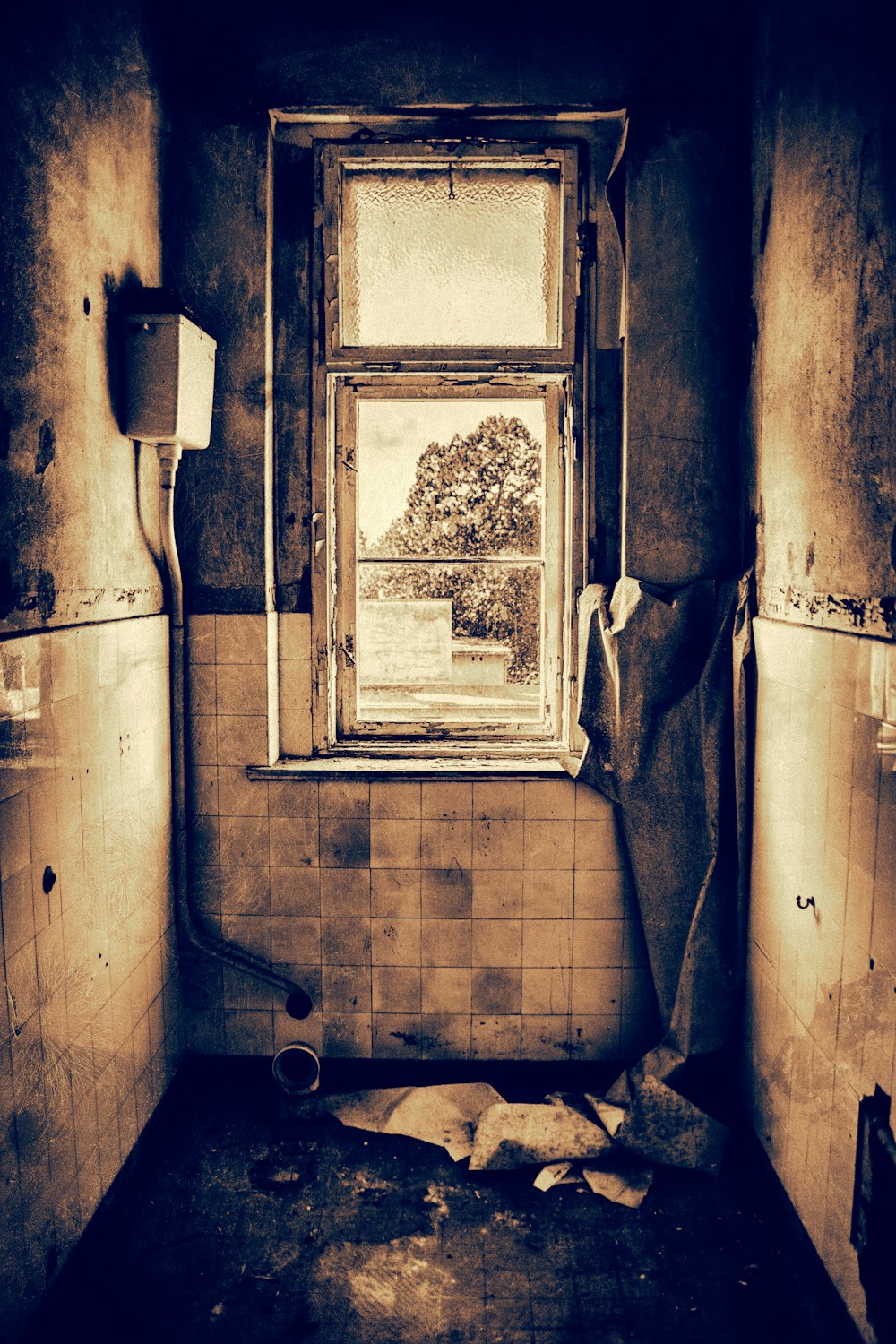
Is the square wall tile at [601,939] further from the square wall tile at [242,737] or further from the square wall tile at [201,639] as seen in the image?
the square wall tile at [201,639]

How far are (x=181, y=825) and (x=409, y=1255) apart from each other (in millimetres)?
1382

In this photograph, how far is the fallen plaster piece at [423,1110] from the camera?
2.57 m

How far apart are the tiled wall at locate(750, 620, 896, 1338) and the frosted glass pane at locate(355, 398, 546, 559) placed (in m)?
0.95

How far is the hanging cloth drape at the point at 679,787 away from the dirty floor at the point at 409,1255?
0.31 m

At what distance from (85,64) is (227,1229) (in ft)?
9.70

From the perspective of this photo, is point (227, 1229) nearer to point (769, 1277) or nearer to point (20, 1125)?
point (20, 1125)

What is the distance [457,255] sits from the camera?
2.87m

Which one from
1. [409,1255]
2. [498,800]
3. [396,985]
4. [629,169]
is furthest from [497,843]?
[629,169]

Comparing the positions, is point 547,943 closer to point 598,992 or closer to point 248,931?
point 598,992

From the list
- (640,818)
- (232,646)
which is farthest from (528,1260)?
(232,646)

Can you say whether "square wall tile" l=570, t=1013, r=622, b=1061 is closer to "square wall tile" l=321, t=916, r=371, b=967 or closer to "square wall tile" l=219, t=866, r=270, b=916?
"square wall tile" l=321, t=916, r=371, b=967

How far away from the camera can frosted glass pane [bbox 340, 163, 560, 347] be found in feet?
9.37

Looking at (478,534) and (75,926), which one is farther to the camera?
(478,534)

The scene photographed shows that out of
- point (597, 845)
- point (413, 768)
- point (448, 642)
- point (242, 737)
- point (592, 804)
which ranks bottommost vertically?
point (597, 845)
